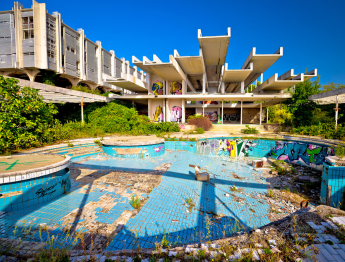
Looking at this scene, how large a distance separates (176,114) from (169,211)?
15422 millimetres

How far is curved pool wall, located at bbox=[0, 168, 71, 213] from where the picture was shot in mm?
3201

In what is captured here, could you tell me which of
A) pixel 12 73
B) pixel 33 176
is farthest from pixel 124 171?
pixel 12 73

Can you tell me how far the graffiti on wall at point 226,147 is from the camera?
10.5 meters

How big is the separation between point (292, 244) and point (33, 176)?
498 centimetres

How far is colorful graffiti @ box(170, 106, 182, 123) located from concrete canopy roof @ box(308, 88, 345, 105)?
12.2m

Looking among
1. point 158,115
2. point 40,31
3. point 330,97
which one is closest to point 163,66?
point 158,115

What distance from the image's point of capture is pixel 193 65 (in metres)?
16.9

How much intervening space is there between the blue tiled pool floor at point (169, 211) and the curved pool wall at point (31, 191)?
0.62 feet

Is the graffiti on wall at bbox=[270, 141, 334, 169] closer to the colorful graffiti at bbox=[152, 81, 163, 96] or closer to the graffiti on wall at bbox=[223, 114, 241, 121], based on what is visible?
the colorful graffiti at bbox=[152, 81, 163, 96]

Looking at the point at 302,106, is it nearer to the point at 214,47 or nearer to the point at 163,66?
the point at 214,47

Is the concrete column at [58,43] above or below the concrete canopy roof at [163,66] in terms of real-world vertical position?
above

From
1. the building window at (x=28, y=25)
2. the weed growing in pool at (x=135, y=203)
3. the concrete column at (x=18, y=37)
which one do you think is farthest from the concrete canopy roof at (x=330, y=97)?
the concrete column at (x=18, y=37)

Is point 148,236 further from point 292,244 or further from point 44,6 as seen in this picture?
point 44,6

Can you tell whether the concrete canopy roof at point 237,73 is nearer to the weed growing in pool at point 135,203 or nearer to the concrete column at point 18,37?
the weed growing in pool at point 135,203
